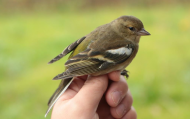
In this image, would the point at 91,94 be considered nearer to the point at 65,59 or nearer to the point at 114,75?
the point at 114,75

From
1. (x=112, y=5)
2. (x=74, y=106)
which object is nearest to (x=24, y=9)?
(x=112, y=5)

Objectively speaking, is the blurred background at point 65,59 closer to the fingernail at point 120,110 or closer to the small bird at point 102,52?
the fingernail at point 120,110

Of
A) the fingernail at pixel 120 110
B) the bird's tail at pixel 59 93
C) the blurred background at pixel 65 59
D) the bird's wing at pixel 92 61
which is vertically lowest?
the blurred background at pixel 65 59

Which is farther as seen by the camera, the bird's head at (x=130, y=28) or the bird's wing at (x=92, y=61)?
the bird's head at (x=130, y=28)

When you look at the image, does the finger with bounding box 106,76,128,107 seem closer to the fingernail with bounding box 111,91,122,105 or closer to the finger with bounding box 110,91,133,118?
the fingernail with bounding box 111,91,122,105

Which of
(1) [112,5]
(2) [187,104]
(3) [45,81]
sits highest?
(3) [45,81]

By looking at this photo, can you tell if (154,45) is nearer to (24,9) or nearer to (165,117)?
(165,117)

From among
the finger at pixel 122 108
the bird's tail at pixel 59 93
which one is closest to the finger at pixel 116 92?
the finger at pixel 122 108
